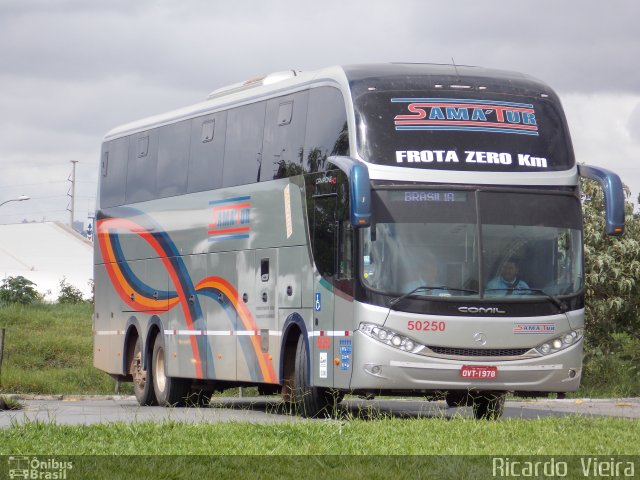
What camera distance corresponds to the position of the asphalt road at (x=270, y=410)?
18500mm

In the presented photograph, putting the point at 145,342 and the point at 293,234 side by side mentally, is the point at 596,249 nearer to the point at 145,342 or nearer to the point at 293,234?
the point at 145,342

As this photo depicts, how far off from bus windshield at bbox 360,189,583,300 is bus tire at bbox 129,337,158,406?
8334 mm

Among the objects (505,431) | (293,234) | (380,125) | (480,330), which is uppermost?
(380,125)

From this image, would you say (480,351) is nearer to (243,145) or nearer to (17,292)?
(243,145)

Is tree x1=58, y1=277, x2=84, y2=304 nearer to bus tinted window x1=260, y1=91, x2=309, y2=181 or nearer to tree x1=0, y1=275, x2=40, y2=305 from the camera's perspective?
tree x1=0, y1=275, x2=40, y2=305

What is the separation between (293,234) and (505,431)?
6.16 metres

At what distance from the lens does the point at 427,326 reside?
17078 millimetres

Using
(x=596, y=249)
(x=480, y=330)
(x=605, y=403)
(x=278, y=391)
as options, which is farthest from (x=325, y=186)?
(x=596, y=249)

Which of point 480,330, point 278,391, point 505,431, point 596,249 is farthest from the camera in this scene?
point 596,249

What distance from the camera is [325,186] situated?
1820 cm

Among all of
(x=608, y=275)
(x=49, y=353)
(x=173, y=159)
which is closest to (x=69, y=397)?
(x=173, y=159)

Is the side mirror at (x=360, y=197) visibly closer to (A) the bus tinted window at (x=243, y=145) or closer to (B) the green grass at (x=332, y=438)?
(B) the green grass at (x=332, y=438)

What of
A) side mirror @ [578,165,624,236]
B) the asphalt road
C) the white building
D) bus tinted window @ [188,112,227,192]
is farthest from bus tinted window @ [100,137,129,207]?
the white building

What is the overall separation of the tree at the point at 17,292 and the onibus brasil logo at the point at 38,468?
128 feet
